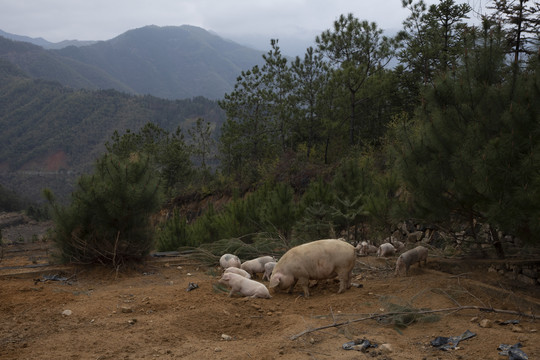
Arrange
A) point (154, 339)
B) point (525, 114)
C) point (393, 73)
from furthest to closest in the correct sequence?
point (393, 73) < point (525, 114) < point (154, 339)

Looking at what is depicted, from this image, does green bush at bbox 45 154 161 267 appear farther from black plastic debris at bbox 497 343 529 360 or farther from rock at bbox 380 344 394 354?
black plastic debris at bbox 497 343 529 360

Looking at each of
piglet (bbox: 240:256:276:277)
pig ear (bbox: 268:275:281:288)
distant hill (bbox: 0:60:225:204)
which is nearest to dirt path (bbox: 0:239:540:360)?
pig ear (bbox: 268:275:281:288)

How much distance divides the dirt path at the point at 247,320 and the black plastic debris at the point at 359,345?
7 cm

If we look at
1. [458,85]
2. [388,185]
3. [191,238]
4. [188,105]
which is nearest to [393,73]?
[388,185]

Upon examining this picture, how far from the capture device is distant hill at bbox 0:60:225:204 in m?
103

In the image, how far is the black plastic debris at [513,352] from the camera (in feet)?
11.9

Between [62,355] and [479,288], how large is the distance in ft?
16.1

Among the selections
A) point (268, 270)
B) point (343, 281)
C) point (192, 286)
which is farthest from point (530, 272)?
point (192, 286)

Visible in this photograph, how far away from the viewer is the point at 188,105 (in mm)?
119625

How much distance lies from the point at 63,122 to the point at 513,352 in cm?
12052

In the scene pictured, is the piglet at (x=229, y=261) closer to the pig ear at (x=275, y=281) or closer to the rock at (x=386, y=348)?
the pig ear at (x=275, y=281)

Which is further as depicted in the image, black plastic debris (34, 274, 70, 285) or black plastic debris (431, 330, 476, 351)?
black plastic debris (34, 274, 70, 285)

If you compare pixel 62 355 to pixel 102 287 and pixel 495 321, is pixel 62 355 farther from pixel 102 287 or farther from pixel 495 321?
pixel 495 321

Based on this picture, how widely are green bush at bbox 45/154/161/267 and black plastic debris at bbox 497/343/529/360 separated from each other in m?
6.47
